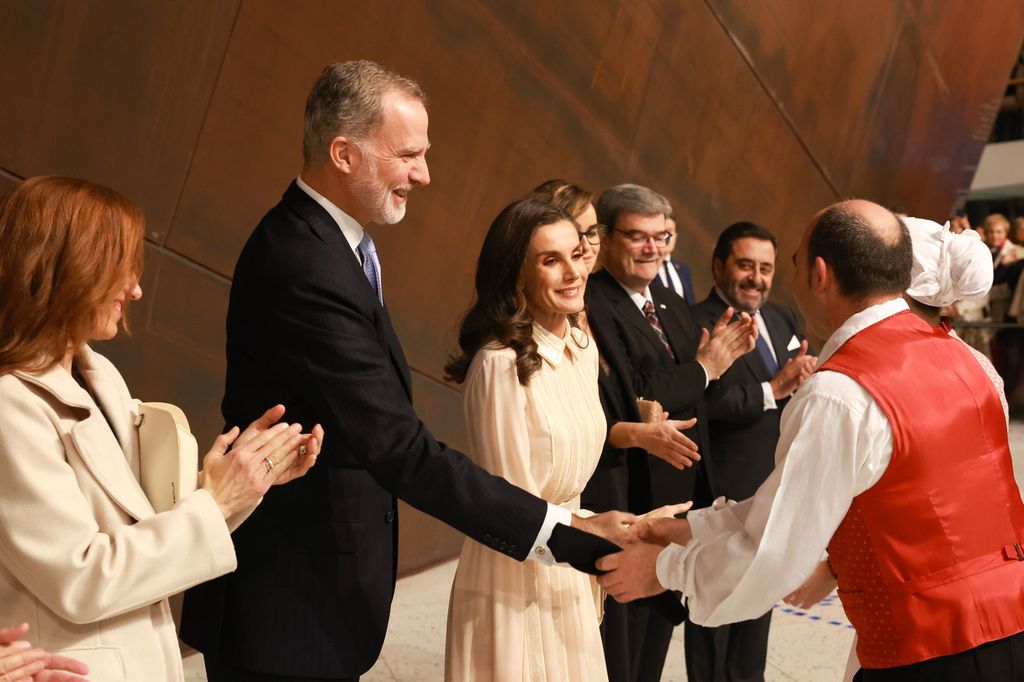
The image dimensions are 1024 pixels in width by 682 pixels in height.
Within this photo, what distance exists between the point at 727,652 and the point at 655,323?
110 cm

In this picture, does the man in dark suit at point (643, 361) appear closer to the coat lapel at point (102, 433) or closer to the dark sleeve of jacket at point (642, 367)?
the dark sleeve of jacket at point (642, 367)

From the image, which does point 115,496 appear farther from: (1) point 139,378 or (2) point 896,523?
(1) point 139,378

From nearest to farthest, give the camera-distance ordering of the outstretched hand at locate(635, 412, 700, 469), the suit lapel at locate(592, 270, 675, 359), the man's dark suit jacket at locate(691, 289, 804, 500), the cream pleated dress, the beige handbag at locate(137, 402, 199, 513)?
the beige handbag at locate(137, 402, 199, 513)
the cream pleated dress
the outstretched hand at locate(635, 412, 700, 469)
the suit lapel at locate(592, 270, 675, 359)
the man's dark suit jacket at locate(691, 289, 804, 500)

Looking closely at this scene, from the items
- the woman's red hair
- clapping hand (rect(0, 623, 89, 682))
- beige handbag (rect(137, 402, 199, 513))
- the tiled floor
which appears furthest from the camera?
→ the tiled floor

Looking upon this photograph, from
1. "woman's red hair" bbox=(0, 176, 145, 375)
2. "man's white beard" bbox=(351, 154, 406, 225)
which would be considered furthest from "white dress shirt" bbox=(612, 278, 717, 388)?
"woman's red hair" bbox=(0, 176, 145, 375)

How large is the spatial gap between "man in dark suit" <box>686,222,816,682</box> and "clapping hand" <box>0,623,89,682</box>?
2.36 metres

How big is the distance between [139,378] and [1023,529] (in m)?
2.52

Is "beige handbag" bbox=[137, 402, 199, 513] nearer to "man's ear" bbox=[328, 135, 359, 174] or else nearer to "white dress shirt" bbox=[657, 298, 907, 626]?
"man's ear" bbox=[328, 135, 359, 174]

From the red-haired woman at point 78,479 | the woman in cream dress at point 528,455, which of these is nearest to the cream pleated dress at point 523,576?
the woman in cream dress at point 528,455

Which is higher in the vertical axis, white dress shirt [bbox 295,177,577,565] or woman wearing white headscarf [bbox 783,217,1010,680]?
woman wearing white headscarf [bbox 783,217,1010,680]

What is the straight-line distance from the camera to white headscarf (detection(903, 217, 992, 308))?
8.36 ft

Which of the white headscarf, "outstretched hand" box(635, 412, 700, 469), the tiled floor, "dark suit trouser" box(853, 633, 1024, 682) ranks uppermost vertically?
the white headscarf

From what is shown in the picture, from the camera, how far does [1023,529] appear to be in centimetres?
204

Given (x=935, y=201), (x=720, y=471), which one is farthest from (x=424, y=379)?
(x=935, y=201)
